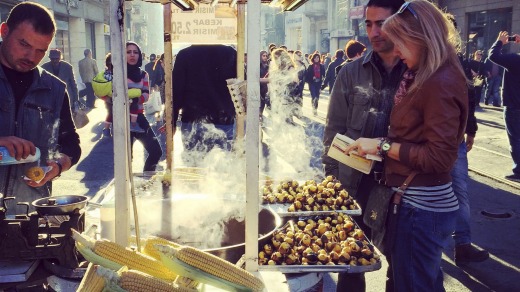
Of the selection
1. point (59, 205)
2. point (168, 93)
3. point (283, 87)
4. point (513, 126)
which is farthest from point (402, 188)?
point (283, 87)

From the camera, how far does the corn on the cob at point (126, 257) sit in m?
1.91

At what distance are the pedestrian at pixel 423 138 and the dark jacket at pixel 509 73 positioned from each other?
219 inches

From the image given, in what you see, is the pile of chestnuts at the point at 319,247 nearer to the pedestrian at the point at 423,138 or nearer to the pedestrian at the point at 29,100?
the pedestrian at the point at 423,138

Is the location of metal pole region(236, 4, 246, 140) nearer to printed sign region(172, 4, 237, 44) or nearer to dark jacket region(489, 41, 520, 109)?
printed sign region(172, 4, 237, 44)

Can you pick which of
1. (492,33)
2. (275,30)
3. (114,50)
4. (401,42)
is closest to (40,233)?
(114,50)

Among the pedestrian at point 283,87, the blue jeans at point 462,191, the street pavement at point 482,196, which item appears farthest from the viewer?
the pedestrian at point 283,87

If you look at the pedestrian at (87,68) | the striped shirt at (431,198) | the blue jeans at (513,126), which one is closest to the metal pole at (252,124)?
the striped shirt at (431,198)

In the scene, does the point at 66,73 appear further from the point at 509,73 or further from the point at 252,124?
the point at 252,124

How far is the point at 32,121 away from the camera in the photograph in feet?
10.6

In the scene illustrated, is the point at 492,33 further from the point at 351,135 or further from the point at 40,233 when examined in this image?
the point at 40,233

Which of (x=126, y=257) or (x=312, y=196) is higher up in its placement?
(x=126, y=257)

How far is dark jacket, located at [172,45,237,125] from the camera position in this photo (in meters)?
5.64

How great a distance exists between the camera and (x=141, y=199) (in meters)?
3.63

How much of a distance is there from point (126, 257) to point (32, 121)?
1709mm
